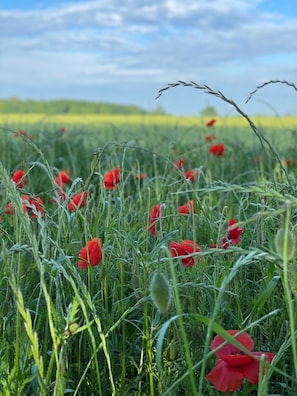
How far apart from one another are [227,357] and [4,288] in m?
0.63

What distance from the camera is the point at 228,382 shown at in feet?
3.07

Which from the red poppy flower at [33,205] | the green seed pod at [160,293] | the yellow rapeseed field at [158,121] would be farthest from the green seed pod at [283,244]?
the yellow rapeseed field at [158,121]

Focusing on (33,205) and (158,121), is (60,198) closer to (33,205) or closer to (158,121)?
(33,205)

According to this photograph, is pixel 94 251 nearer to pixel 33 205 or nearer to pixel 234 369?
pixel 33 205

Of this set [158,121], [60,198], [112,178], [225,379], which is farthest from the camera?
[158,121]

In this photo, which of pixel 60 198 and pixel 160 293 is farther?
pixel 60 198

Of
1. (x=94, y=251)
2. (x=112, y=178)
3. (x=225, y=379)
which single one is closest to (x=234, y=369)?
(x=225, y=379)

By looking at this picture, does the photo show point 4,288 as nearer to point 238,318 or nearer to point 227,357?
point 238,318

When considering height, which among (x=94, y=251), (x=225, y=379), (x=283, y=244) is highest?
(x=283, y=244)

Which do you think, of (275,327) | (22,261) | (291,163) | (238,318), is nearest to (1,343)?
(22,261)

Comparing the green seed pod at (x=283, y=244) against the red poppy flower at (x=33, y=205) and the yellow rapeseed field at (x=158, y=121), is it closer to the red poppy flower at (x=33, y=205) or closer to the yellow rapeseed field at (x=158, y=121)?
the red poppy flower at (x=33, y=205)

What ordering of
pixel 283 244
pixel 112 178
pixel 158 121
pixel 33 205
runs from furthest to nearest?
pixel 158 121, pixel 112 178, pixel 33 205, pixel 283 244

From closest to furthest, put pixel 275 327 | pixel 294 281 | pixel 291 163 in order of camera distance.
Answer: pixel 294 281 → pixel 275 327 → pixel 291 163

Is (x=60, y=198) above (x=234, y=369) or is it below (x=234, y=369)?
above
